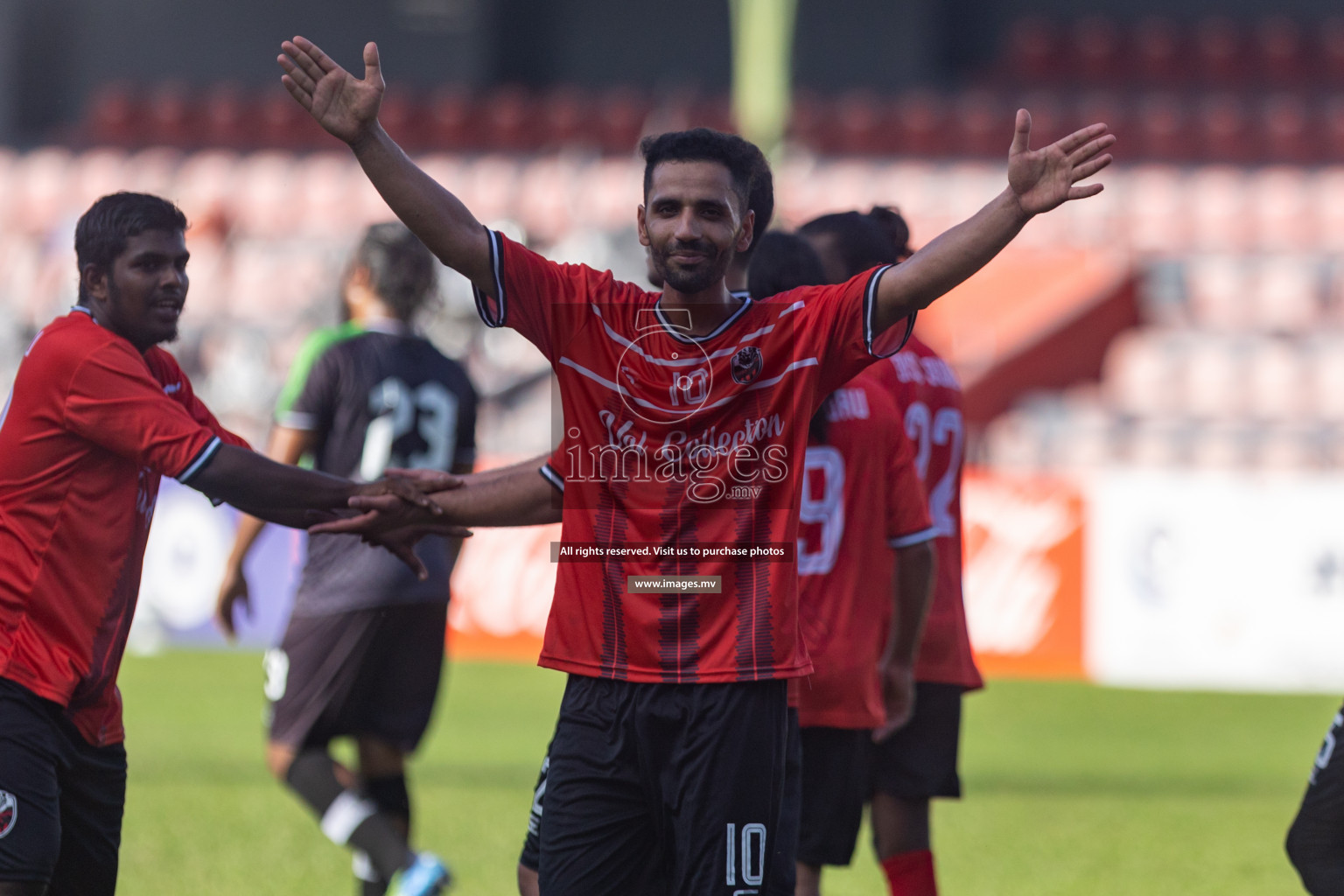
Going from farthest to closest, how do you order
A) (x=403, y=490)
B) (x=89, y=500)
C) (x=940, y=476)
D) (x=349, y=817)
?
(x=349, y=817)
(x=940, y=476)
(x=403, y=490)
(x=89, y=500)

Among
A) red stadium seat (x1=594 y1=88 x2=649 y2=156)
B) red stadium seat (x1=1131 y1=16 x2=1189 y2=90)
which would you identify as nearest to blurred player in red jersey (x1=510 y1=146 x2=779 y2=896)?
red stadium seat (x1=594 y1=88 x2=649 y2=156)

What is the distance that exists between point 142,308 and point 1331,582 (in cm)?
1005

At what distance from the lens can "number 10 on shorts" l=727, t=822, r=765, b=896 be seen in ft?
10.5

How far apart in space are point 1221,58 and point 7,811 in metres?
23.6

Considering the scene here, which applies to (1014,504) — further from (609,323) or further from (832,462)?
(609,323)

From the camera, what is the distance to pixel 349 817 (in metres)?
5.19

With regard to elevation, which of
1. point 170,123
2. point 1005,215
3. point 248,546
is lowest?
point 248,546

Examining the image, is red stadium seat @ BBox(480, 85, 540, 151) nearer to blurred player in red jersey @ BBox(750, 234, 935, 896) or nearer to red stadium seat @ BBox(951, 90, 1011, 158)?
red stadium seat @ BBox(951, 90, 1011, 158)

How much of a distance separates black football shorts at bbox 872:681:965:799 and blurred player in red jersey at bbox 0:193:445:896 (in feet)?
6.60

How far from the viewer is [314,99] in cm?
329

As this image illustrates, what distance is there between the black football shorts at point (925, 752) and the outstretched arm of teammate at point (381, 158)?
88.0 inches

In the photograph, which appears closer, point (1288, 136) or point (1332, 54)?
point (1288, 136)

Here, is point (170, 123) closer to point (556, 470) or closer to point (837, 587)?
point (837, 587)

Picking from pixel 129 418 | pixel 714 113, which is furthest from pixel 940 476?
pixel 714 113
